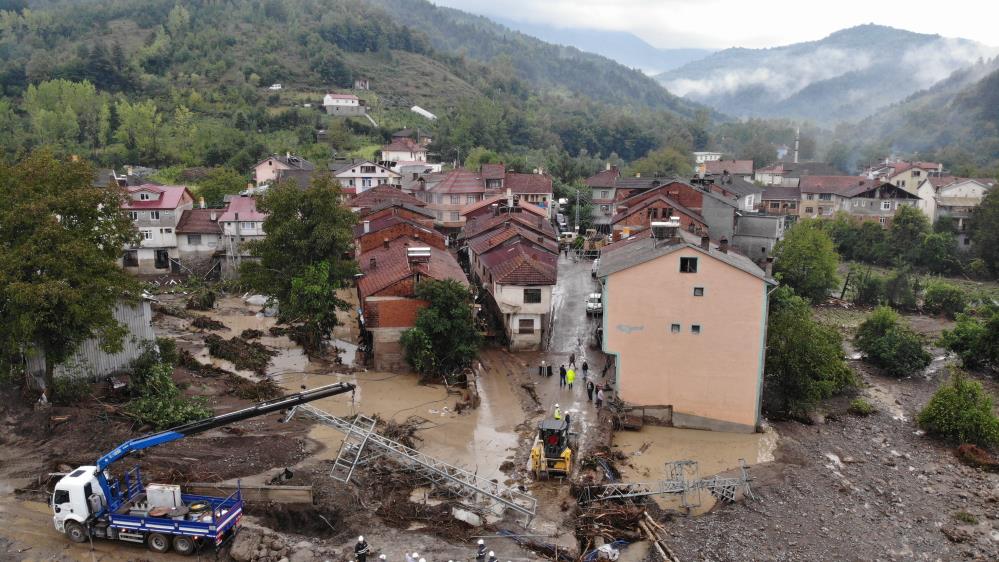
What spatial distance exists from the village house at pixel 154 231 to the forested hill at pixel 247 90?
96.9 feet

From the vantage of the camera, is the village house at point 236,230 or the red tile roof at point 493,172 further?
the red tile roof at point 493,172

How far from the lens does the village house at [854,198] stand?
6347 centimetres

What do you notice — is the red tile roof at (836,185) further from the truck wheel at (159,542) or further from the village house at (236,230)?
the truck wheel at (159,542)

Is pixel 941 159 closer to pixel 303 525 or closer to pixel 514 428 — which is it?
pixel 514 428

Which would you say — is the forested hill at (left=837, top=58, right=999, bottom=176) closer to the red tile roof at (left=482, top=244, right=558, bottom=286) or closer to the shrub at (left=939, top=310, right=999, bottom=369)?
the shrub at (left=939, top=310, right=999, bottom=369)

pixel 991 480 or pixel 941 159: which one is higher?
pixel 941 159

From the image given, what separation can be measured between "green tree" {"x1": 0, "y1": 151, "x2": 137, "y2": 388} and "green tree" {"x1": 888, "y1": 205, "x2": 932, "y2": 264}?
53.9 meters

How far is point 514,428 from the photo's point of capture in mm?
23469

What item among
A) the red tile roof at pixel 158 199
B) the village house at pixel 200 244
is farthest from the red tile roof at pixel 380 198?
the red tile roof at pixel 158 199

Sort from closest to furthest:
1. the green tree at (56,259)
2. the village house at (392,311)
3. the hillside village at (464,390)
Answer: the hillside village at (464,390), the green tree at (56,259), the village house at (392,311)

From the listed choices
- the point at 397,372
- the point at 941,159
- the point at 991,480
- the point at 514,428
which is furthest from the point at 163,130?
the point at 941,159

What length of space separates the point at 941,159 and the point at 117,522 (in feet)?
383

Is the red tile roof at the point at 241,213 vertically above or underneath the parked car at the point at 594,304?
above

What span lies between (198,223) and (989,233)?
5543 cm
